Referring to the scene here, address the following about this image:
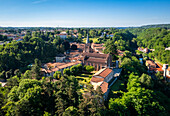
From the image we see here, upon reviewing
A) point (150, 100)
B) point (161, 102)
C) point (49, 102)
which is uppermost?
point (49, 102)

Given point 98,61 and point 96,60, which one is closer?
point 98,61

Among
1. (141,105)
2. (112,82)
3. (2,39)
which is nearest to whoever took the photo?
(141,105)

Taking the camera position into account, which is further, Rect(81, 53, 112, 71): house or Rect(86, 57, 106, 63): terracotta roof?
Rect(86, 57, 106, 63): terracotta roof

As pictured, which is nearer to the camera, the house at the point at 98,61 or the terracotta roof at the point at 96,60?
the house at the point at 98,61

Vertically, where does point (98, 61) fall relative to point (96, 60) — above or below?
below

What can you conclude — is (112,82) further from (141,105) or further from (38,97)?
(38,97)

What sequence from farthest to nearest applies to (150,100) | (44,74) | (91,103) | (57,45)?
(57,45), (44,74), (150,100), (91,103)

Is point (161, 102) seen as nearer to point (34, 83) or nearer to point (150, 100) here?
point (150, 100)

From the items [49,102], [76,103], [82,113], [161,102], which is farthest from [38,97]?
[161,102]

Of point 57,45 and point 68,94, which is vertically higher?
point 57,45

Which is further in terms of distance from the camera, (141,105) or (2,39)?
(2,39)
